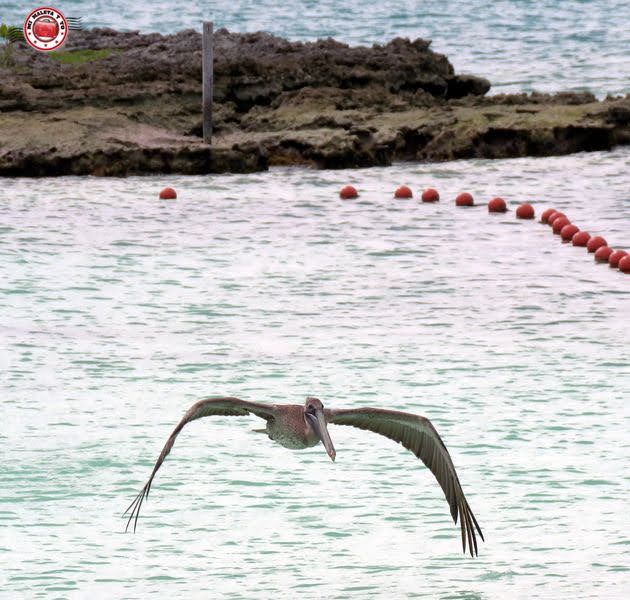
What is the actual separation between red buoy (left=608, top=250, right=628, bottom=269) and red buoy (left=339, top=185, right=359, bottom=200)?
5988 mm

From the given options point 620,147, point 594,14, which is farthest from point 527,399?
point 594,14

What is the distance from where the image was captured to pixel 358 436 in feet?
44.8

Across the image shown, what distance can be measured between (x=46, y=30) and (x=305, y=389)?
1939 cm

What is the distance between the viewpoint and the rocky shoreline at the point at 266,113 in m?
26.7

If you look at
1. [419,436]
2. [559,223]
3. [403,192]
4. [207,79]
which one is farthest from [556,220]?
[419,436]

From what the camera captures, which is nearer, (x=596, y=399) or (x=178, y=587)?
(x=178, y=587)

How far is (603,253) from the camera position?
20.2 metres

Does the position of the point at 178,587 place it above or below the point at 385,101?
below

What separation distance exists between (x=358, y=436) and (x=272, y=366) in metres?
1.88

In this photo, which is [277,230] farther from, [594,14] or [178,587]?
[594,14]

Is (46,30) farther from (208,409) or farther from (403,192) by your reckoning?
(208,409)

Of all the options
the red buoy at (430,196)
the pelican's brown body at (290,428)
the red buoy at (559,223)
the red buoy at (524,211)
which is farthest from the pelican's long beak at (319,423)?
the red buoy at (430,196)

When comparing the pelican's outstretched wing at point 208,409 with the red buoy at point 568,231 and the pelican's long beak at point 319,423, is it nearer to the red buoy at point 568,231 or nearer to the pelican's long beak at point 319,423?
the pelican's long beak at point 319,423

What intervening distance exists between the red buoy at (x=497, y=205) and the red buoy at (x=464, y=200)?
1.92 ft
